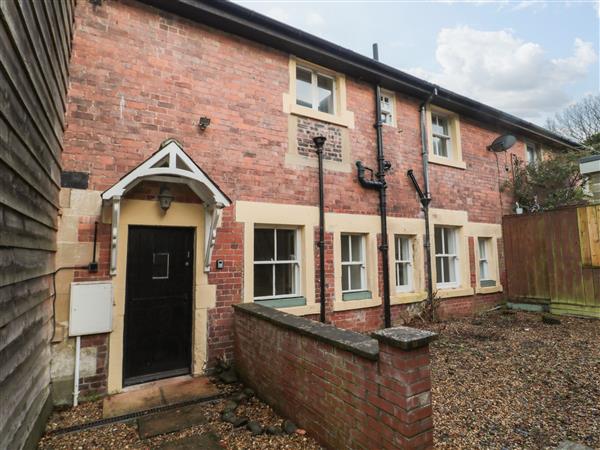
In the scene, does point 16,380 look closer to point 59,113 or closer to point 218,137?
point 59,113

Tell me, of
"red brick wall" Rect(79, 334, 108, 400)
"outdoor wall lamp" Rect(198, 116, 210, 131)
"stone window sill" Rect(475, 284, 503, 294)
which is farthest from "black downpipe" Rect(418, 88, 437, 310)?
"red brick wall" Rect(79, 334, 108, 400)

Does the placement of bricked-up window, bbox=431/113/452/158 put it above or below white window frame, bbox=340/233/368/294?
above

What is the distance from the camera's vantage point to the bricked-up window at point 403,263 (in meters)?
7.48

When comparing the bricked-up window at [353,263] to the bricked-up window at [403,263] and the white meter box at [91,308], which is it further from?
the white meter box at [91,308]

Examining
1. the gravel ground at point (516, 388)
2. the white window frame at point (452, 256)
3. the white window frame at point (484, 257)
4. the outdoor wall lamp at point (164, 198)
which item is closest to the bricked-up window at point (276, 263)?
the outdoor wall lamp at point (164, 198)

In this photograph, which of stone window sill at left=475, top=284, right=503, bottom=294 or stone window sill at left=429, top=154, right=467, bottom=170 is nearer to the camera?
stone window sill at left=429, top=154, right=467, bottom=170

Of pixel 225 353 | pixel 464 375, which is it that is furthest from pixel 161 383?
pixel 464 375

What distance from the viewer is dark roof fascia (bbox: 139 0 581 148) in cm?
523

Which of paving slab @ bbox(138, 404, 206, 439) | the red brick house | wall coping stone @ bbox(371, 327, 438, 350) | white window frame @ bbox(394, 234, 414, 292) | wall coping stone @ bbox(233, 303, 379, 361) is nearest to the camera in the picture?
wall coping stone @ bbox(371, 327, 438, 350)

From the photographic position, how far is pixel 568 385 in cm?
404

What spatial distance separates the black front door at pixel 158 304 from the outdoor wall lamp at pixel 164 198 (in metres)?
0.40

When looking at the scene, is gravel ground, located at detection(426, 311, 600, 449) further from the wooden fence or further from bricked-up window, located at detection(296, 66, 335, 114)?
bricked-up window, located at detection(296, 66, 335, 114)

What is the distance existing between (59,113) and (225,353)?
3947mm

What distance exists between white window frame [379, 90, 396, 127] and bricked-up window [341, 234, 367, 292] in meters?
2.93
